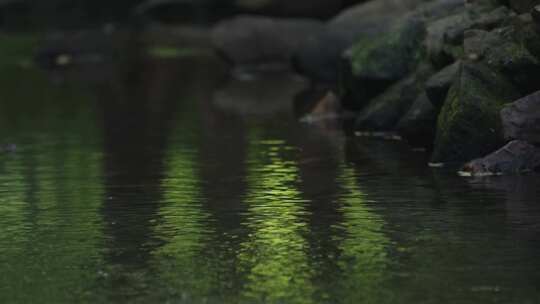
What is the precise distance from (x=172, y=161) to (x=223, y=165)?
106 cm

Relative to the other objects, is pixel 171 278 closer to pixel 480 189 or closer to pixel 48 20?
pixel 480 189

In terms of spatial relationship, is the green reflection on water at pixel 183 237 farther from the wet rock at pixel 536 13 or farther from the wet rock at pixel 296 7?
the wet rock at pixel 296 7

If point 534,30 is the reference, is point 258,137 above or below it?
below

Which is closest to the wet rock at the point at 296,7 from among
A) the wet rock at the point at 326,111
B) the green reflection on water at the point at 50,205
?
the green reflection on water at the point at 50,205

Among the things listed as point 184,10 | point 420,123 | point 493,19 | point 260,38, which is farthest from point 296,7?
point 493,19

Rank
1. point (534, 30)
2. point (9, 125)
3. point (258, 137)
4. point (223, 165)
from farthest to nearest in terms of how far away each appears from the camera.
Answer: point (9, 125), point (258, 137), point (223, 165), point (534, 30)

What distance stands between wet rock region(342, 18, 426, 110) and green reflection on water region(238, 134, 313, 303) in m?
6.18

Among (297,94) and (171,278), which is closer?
(171,278)

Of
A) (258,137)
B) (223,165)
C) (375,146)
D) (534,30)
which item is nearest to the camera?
(534,30)

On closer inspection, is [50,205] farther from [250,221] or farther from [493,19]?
[493,19]

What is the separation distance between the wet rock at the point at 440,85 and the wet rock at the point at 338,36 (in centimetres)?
1322

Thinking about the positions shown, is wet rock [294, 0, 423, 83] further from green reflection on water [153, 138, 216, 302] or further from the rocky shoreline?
green reflection on water [153, 138, 216, 302]

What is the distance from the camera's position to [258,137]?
25.6 metres

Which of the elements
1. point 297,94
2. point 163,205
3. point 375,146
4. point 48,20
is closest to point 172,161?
point 375,146
